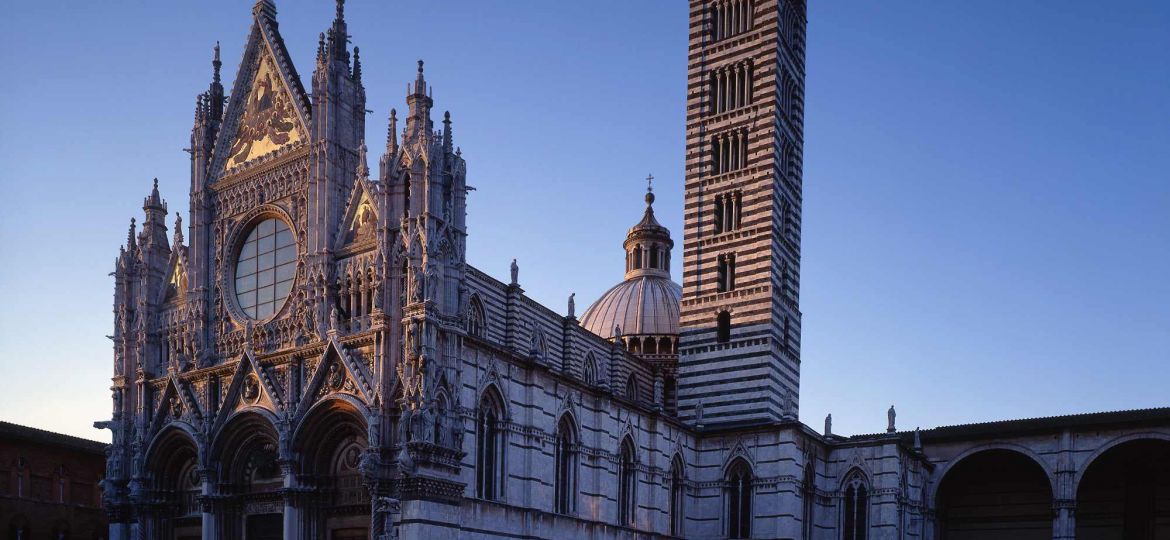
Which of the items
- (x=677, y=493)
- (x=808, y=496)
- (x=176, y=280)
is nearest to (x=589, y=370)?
(x=677, y=493)

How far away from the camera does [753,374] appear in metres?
42.3

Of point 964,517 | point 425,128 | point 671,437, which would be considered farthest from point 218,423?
point 964,517

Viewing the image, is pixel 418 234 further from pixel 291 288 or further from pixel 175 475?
pixel 175 475

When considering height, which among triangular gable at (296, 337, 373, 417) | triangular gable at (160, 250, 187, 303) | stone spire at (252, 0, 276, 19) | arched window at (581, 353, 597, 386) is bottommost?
triangular gable at (296, 337, 373, 417)

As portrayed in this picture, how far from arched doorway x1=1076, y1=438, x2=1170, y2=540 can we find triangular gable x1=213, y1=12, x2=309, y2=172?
31316mm

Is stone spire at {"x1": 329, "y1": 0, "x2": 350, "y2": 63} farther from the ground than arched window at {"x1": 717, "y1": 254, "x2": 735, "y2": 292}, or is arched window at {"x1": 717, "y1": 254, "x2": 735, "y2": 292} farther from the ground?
stone spire at {"x1": 329, "y1": 0, "x2": 350, "y2": 63}

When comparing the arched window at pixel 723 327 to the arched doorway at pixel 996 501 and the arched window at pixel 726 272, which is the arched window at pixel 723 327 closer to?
the arched window at pixel 726 272

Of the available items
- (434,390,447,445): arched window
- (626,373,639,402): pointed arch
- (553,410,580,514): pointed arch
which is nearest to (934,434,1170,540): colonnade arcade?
(626,373,639,402): pointed arch

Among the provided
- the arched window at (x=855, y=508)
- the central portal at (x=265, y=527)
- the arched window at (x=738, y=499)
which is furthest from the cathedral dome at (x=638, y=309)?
the central portal at (x=265, y=527)

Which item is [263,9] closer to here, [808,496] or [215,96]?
[215,96]

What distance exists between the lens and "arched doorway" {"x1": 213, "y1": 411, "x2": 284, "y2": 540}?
32.6 metres

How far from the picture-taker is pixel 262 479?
33188 mm

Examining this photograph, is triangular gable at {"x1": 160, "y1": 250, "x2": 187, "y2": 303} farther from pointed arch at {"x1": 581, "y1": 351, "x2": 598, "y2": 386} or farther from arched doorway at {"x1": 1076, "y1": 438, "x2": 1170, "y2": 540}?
arched doorway at {"x1": 1076, "y1": 438, "x2": 1170, "y2": 540}

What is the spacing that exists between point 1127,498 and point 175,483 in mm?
34500
